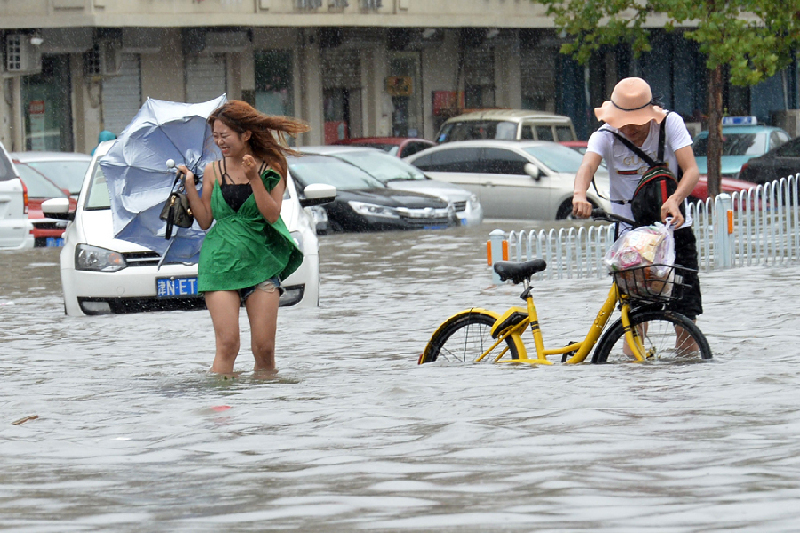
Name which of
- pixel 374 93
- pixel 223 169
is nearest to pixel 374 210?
pixel 223 169

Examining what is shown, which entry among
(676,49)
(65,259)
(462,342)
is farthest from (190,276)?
(676,49)

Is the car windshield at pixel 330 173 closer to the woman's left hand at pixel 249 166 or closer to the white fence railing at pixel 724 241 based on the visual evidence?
the white fence railing at pixel 724 241

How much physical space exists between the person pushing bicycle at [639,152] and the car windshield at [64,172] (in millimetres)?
14368

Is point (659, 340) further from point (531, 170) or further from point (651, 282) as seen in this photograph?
point (531, 170)

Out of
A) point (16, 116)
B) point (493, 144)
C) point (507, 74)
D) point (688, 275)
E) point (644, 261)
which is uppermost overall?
point (507, 74)

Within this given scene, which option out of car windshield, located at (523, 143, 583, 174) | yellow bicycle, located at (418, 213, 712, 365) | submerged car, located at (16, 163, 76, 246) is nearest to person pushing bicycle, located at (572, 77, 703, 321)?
yellow bicycle, located at (418, 213, 712, 365)

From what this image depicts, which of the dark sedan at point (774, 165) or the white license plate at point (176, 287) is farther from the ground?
the dark sedan at point (774, 165)

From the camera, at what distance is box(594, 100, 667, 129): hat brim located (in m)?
8.36

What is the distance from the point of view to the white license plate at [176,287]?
12227 mm

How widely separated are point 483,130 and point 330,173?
31.6ft

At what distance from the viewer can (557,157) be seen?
25.2 metres

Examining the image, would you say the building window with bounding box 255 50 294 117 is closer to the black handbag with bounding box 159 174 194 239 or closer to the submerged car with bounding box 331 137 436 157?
the submerged car with bounding box 331 137 436 157

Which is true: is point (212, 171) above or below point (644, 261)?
above

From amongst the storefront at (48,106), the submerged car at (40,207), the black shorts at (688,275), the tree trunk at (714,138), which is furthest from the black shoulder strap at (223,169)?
the storefront at (48,106)
